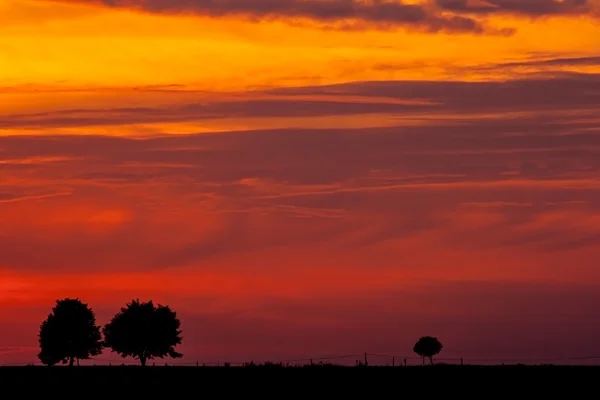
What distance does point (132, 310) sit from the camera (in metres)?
199

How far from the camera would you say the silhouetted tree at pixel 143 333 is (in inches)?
7726
